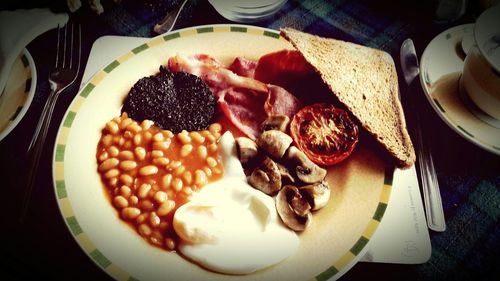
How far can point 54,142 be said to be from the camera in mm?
1134

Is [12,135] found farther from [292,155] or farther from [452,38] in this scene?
[452,38]

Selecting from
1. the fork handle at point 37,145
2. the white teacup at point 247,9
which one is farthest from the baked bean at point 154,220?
the white teacup at point 247,9

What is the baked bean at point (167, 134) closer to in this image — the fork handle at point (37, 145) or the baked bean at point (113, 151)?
the baked bean at point (113, 151)

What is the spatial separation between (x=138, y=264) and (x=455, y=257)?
0.80m

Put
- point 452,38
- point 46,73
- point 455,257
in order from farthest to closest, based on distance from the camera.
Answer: point 452,38, point 46,73, point 455,257

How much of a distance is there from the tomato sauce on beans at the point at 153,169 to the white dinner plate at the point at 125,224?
31 millimetres

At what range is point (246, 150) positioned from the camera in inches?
43.1

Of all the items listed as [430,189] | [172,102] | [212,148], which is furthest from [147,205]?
[430,189]

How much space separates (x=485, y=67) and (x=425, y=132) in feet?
0.80

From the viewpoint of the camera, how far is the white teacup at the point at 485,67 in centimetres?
115

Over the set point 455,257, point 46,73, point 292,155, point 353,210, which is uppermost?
point 46,73

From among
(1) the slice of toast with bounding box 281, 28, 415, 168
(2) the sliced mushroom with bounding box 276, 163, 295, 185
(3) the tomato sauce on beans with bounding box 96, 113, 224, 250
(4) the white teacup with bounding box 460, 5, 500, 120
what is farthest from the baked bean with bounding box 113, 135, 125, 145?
(4) the white teacup with bounding box 460, 5, 500, 120

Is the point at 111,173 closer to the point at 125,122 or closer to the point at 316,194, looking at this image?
the point at 125,122

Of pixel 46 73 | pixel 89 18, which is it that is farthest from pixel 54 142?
pixel 89 18
